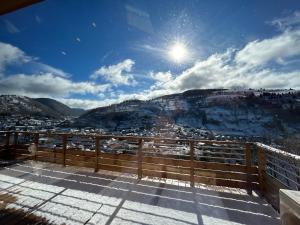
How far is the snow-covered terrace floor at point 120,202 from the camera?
3410mm

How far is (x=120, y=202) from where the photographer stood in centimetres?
405

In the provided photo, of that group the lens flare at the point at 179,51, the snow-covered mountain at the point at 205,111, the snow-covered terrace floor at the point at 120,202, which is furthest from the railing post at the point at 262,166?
the snow-covered mountain at the point at 205,111

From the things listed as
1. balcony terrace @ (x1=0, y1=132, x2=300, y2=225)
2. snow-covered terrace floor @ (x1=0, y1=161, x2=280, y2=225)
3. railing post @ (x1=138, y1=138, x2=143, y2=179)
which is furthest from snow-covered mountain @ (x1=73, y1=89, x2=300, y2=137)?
snow-covered terrace floor @ (x1=0, y1=161, x2=280, y2=225)

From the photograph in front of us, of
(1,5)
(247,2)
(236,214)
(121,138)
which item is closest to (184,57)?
(247,2)

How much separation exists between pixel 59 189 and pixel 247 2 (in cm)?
561

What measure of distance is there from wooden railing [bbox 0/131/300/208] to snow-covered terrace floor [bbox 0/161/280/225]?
0.93 ft

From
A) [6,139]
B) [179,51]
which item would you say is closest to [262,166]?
[179,51]

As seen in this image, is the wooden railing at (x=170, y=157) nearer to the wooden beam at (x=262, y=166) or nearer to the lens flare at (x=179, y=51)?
the wooden beam at (x=262, y=166)

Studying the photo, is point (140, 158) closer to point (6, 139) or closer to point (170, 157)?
point (170, 157)

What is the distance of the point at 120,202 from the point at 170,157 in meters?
2.51

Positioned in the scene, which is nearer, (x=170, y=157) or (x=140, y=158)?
(x=140, y=158)

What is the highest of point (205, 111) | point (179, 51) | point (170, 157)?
point (205, 111)

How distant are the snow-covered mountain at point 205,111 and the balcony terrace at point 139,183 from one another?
67.5 meters

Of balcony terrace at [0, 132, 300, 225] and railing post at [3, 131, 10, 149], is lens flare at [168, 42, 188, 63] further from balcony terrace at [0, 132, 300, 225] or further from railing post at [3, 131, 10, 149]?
railing post at [3, 131, 10, 149]
